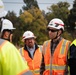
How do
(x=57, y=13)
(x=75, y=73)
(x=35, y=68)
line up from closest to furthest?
1. (x=75, y=73)
2. (x=35, y=68)
3. (x=57, y=13)

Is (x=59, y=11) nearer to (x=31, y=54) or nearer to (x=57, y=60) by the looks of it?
(x=31, y=54)

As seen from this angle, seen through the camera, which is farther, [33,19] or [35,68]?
[33,19]

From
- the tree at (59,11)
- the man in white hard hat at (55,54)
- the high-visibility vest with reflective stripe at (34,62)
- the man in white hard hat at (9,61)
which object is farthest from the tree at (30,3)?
the man in white hard hat at (9,61)

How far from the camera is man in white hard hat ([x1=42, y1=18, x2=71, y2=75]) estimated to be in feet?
19.8

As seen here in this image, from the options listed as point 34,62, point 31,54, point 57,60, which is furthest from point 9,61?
point 31,54

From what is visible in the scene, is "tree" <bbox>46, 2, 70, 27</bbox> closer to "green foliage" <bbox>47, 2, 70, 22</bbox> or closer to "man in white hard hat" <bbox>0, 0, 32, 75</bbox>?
"green foliage" <bbox>47, 2, 70, 22</bbox>

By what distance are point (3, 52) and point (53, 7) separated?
54508 mm

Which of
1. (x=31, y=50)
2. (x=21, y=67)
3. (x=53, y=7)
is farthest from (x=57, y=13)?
(x=21, y=67)

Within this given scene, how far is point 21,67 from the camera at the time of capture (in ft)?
8.21

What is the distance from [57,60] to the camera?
605 cm

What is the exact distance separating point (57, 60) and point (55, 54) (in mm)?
102

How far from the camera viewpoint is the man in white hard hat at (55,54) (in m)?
6.04

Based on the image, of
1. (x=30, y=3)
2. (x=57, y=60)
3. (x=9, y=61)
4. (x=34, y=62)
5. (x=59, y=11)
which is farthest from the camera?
(x=30, y=3)

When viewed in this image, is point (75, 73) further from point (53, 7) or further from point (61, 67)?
point (53, 7)
